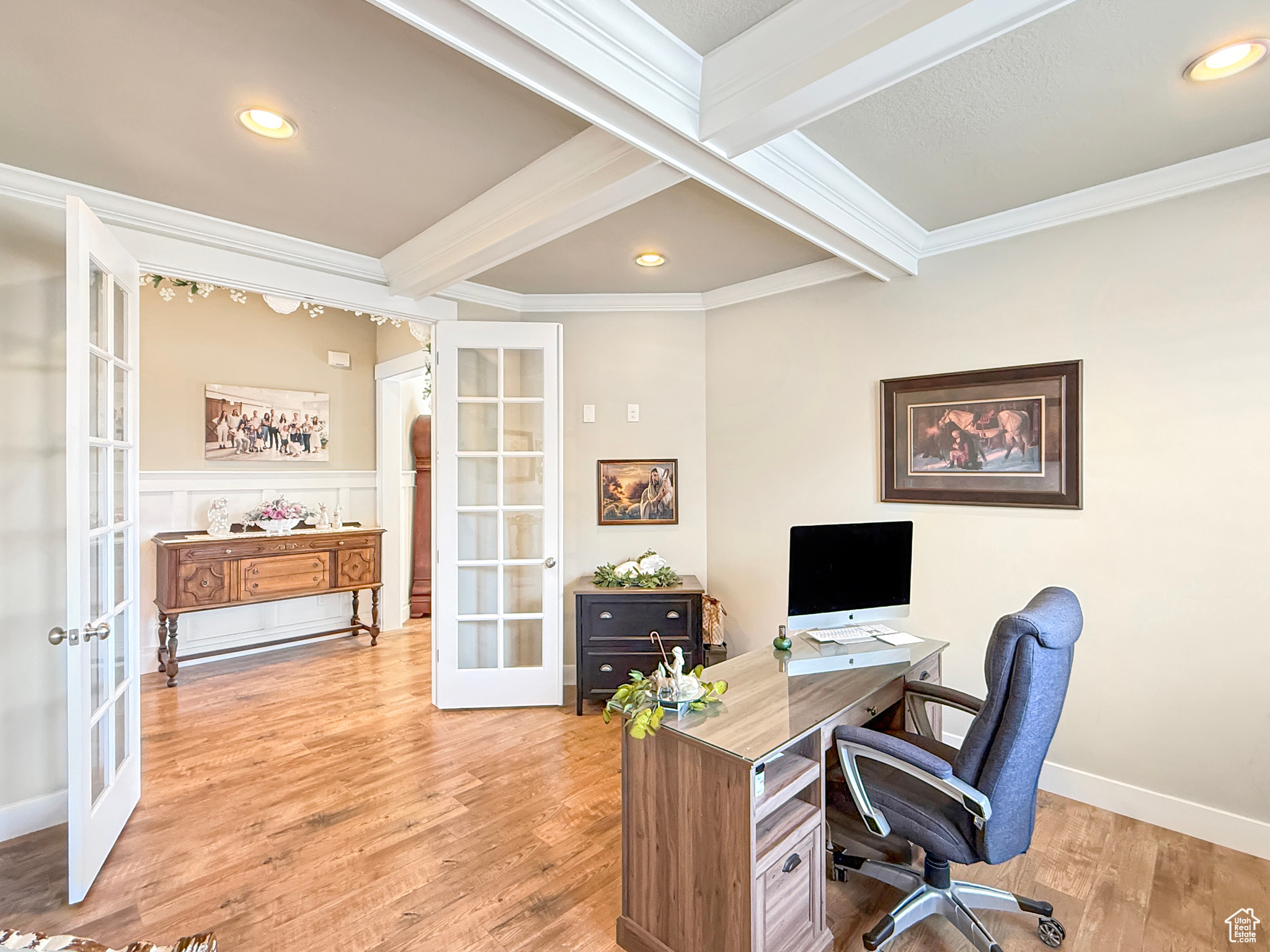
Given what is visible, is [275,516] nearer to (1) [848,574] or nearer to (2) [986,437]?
(1) [848,574]

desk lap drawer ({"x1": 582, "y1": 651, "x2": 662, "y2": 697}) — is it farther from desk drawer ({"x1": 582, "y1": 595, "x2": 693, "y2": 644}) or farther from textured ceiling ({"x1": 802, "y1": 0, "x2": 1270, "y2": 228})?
textured ceiling ({"x1": 802, "y1": 0, "x2": 1270, "y2": 228})

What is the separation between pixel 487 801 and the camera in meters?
2.63

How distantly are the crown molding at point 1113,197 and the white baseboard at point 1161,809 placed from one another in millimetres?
2167

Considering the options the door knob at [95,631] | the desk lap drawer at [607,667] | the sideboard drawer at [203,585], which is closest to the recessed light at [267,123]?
the door knob at [95,631]

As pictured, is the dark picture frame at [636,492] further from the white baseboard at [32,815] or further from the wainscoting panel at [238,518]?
the white baseboard at [32,815]

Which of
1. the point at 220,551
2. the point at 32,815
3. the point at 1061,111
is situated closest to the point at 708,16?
the point at 1061,111

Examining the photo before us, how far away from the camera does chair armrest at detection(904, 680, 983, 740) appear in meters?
2.12

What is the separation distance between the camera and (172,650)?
4.10 m

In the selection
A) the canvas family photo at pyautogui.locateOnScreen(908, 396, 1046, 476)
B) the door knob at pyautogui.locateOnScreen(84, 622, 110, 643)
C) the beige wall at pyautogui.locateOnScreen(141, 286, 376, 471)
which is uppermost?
the beige wall at pyautogui.locateOnScreen(141, 286, 376, 471)

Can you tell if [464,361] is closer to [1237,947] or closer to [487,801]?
[487,801]

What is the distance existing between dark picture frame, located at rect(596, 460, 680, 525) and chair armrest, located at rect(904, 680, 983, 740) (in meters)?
1.96

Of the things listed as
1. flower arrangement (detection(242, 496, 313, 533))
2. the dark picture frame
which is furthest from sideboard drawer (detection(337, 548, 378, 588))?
the dark picture frame

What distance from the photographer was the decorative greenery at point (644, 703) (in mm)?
1688

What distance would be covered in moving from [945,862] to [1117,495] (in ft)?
5.26
